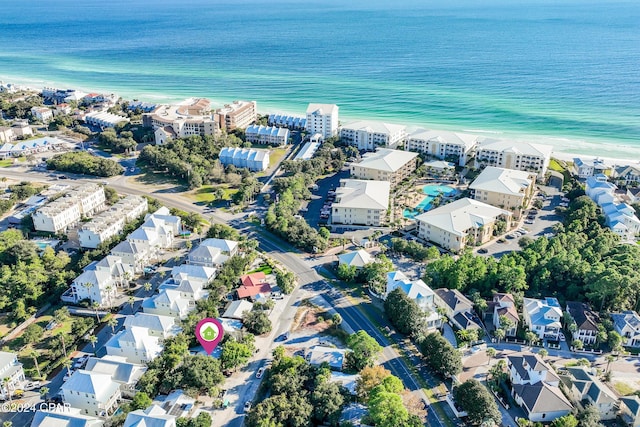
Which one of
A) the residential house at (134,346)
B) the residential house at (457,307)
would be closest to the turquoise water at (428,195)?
the residential house at (457,307)

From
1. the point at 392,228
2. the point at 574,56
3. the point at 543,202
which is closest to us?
the point at 392,228

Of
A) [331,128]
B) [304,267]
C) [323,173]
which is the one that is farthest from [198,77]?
[304,267]

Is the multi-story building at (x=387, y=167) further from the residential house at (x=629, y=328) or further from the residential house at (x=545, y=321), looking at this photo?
the residential house at (x=629, y=328)

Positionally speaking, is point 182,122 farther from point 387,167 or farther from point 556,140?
point 556,140

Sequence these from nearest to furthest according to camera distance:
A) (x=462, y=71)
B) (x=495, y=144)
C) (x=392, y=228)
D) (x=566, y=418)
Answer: (x=566, y=418), (x=392, y=228), (x=495, y=144), (x=462, y=71)

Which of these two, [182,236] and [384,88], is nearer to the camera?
[182,236]

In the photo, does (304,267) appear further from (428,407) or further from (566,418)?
(566,418)
